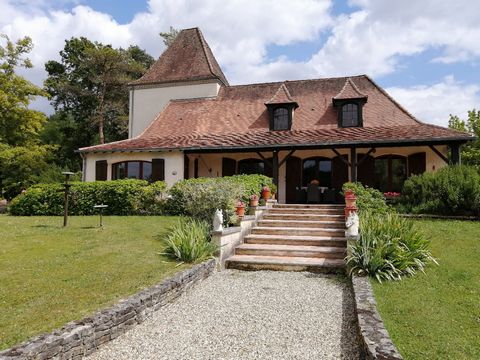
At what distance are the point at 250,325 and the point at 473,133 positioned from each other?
92.6ft

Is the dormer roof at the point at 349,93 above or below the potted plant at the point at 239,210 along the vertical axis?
above

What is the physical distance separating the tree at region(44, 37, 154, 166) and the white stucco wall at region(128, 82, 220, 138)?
8.93 m

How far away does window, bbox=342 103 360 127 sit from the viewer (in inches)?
659

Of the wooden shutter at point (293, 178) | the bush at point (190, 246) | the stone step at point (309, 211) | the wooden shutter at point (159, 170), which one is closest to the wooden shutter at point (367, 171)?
the wooden shutter at point (293, 178)

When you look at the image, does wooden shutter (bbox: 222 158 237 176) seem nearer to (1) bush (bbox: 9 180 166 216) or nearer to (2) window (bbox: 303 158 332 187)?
(2) window (bbox: 303 158 332 187)

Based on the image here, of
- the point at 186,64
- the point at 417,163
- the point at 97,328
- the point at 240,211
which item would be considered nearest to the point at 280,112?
the point at 417,163

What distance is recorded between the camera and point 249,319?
17.4 ft

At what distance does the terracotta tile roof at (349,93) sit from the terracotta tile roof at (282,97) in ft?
7.12

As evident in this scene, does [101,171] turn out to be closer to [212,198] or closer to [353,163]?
[212,198]

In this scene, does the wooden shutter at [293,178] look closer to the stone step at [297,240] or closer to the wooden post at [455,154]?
the wooden post at [455,154]

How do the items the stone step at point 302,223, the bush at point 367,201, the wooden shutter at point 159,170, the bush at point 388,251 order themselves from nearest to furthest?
the bush at point 388,251 → the stone step at point 302,223 → the bush at point 367,201 → the wooden shutter at point 159,170

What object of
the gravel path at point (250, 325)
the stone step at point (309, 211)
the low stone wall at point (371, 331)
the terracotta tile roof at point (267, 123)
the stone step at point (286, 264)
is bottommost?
the gravel path at point (250, 325)

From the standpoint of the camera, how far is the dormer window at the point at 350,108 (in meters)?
16.6

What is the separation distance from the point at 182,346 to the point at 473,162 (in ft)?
102
